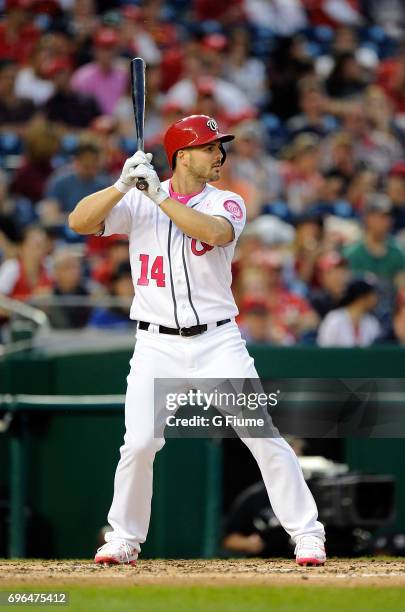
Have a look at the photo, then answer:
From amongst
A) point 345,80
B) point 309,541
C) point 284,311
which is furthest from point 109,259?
point 345,80

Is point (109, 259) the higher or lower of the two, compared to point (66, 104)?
lower

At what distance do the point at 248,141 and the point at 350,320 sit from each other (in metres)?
2.74

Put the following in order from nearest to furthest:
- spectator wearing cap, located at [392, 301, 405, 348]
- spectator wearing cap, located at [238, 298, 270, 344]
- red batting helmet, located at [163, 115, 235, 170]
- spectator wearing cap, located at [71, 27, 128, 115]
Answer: red batting helmet, located at [163, 115, 235, 170] → spectator wearing cap, located at [238, 298, 270, 344] → spectator wearing cap, located at [392, 301, 405, 348] → spectator wearing cap, located at [71, 27, 128, 115]

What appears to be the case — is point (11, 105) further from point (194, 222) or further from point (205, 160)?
point (194, 222)

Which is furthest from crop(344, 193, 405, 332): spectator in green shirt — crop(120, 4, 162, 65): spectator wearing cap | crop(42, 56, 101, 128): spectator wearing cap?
crop(120, 4, 162, 65): spectator wearing cap

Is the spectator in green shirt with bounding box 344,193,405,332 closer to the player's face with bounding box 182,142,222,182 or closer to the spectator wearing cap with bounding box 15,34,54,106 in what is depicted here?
the spectator wearing cap with bounding box 15,34,54,106

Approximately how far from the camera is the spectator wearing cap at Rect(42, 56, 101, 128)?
10844 mm

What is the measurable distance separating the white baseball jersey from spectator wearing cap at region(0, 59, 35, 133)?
5980 millimetres

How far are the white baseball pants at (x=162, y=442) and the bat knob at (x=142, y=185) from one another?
22.4 inches

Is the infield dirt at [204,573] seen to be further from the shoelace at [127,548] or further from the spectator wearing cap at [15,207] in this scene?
the spectator wearing cap at [15,207]

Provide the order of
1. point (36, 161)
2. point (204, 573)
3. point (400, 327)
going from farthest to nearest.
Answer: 1. point (36, 161)
2. point (400, 327)
3. point (204, 573)

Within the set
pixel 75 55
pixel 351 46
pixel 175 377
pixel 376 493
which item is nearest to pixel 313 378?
pixel 376 493

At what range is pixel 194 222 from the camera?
15.6 feet

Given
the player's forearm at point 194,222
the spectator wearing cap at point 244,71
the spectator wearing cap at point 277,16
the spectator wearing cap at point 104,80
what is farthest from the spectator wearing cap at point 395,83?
the player's forearm at point 194,222
